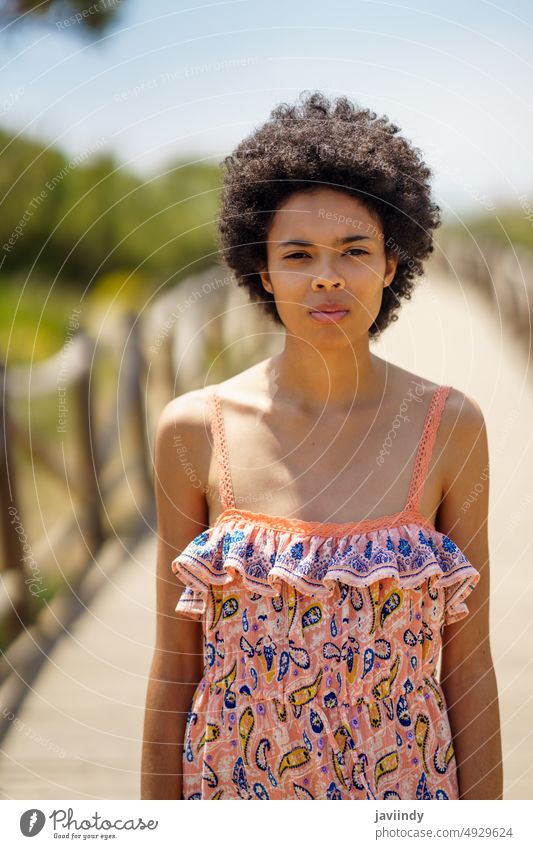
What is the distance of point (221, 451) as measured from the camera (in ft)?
6.09

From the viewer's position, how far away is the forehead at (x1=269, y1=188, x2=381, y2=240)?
5.70 feet

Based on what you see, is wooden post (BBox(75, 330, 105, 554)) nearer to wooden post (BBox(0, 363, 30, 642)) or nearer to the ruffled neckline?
wooden post (BBox(0, 363, 30, 642))

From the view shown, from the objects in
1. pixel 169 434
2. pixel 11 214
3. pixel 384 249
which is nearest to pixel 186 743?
pixel 169 434

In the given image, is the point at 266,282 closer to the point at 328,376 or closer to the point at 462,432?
the point at 328,376

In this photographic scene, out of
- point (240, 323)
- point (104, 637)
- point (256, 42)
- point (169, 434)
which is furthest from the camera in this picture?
point (240, 323)

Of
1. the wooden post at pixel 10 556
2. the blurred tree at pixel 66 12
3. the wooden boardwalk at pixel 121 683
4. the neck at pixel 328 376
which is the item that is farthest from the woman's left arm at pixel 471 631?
the wooden post at pixel 10 556

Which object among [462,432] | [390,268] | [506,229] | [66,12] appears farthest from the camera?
[506,229]

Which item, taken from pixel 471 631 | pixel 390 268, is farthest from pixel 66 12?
pixel 471 631

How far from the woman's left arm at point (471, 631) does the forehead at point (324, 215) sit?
12.8 inches

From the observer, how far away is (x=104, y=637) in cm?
416

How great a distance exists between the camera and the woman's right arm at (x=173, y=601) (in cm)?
186

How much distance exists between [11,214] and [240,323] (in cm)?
483

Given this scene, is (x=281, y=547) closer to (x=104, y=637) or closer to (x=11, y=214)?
(x=104, y=637)

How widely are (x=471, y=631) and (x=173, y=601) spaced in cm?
50
